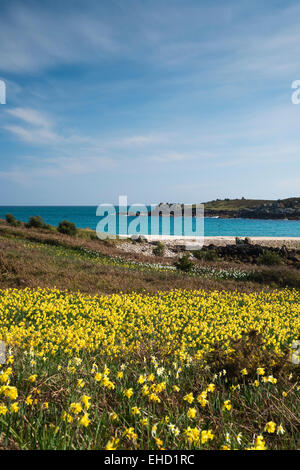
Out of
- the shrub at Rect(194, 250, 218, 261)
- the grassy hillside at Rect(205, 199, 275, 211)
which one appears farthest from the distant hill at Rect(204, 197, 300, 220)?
the shrub at Rect(194, 250, 218, 261)

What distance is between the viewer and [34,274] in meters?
13.2

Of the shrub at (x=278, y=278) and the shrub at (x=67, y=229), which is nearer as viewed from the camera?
the shrub at (x=278, y=278)

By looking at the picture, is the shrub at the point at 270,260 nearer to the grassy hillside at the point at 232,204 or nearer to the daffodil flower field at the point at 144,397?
the daffodil flower field at the point at 144,397

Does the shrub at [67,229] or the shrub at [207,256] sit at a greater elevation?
the shrub at [67,229]

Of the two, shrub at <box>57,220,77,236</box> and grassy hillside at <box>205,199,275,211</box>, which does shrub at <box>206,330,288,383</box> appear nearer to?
shrub at <box>57,220,77,236</box>

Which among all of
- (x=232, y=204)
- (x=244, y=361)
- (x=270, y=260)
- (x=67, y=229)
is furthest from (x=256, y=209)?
(x=244, y=361)

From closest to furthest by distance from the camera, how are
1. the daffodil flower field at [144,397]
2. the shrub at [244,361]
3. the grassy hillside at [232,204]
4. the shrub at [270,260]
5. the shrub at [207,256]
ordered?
the daffodil flower field at [144,397] → the shrub at [244,361] → the shrub at [270,260] → the shrub at [207,256] → the grassy hillside at [232,204]

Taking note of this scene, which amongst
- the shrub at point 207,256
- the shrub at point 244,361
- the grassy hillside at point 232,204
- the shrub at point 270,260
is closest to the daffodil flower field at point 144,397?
the shrub at point 244,361

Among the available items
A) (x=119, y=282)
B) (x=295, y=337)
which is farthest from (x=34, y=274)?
(x=295, y=337)

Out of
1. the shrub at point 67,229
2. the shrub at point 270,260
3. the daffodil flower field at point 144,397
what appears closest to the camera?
the daffodil flower field at point 144,397

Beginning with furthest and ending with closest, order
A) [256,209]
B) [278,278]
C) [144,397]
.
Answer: [256,209]
[278,278]
[144,397]

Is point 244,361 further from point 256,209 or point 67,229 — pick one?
point 256,209

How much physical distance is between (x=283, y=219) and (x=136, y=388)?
409 feet
